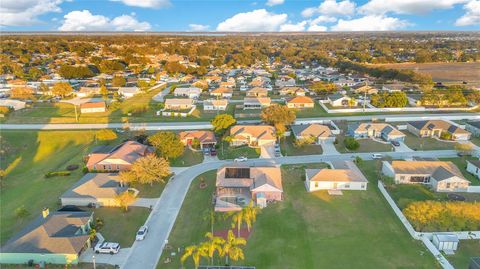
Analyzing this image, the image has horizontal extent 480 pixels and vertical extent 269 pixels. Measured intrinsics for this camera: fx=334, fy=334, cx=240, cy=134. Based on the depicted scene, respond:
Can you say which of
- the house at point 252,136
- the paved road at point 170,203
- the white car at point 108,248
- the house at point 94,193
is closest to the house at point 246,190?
the paved road at point 170,203

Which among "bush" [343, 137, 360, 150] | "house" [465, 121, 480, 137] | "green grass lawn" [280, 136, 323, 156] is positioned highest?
"house" [465, 121, 480, 137]

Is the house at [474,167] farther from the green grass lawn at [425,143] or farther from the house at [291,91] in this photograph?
the house at [291,91]

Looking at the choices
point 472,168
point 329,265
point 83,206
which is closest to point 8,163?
point 83,206

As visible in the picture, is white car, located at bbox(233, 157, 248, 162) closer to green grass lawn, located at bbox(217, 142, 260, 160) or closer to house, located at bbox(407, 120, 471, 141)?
green grass lawn, located at bbox(217, 142, 260, 160)

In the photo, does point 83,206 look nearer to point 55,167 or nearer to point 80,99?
point 55,167

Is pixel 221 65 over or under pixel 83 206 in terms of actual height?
over

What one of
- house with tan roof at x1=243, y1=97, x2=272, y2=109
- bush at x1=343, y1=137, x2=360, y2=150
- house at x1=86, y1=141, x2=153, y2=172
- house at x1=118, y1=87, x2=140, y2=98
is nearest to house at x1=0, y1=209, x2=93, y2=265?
house at x1=86, y1=141, x2=153, y2=172

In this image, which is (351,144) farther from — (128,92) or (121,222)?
(128,92)

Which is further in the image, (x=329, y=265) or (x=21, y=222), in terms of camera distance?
(x=21, y=222)
